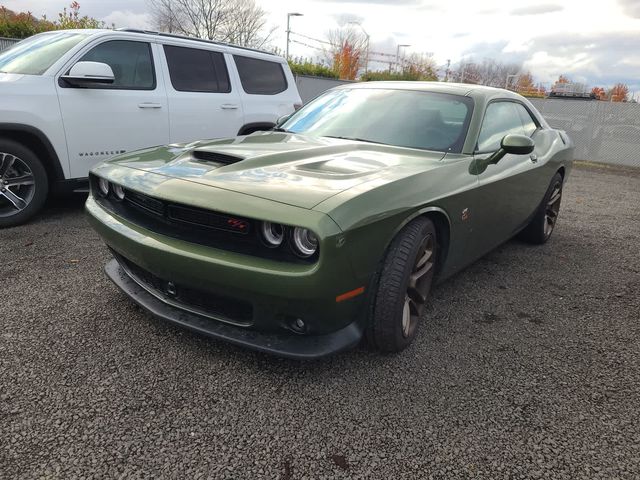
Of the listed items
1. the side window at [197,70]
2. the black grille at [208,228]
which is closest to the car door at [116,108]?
the side window at [197,70]

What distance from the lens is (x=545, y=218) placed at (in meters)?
4.62

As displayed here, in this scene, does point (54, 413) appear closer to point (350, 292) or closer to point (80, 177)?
point (350, 292)

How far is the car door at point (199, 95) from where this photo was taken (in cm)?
519

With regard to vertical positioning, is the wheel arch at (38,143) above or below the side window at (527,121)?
below

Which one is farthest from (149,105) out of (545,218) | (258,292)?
(545,218)

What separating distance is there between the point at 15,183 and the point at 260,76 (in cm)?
319

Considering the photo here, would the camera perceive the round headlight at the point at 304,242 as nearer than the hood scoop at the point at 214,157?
Yes

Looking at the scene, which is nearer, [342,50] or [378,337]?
[378,337]

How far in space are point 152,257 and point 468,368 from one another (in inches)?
67.0

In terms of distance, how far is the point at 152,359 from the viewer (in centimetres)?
238

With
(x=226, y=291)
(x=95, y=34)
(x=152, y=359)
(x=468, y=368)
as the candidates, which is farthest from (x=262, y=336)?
(x=95, y=34)

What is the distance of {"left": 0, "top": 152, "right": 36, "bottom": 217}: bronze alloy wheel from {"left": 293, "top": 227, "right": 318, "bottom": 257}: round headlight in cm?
337

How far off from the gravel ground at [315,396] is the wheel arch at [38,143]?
1.28 m

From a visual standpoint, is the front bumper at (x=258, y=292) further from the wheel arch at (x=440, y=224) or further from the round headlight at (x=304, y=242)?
the wheel arch at (x=440, y=224)
